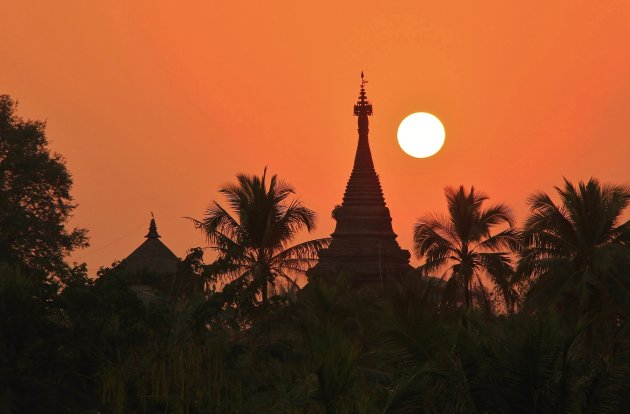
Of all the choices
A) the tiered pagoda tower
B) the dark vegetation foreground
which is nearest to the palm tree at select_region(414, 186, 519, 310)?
the dark vegetation foreground

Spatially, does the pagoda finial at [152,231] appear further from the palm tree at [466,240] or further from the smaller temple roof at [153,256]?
the palm tree at [466,240]

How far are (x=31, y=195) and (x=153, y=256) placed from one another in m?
27.2

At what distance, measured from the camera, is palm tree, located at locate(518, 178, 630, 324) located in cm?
3950

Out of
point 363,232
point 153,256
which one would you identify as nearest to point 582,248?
point 363,232

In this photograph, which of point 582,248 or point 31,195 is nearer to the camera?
point 582,248

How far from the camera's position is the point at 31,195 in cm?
5662

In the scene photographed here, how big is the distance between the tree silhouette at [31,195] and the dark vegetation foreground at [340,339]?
9.39 metres

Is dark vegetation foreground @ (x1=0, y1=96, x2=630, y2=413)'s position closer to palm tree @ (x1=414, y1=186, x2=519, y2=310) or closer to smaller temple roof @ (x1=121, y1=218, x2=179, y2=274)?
palm tree @ (x1=414, y1=186, x2=519, y2=310)

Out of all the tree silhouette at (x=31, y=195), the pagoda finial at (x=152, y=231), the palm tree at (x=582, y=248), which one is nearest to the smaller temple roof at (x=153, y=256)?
the pagoda finial at (x=152, y=231)

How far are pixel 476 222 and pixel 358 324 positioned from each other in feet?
42.3

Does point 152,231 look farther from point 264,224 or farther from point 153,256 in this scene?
point 264,224

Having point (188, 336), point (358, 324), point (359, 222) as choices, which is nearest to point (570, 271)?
point (358, 324)

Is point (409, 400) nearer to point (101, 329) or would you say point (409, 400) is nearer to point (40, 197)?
point (101, 329)

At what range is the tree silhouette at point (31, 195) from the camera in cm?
5450
